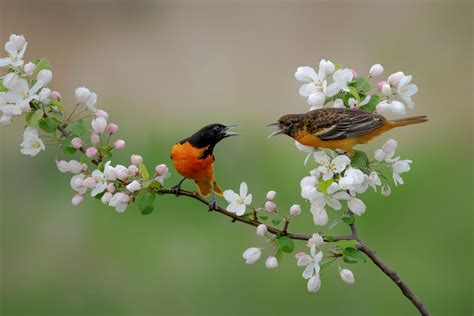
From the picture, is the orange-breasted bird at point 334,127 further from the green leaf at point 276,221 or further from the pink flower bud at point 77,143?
the pink flower bud at point 77,143

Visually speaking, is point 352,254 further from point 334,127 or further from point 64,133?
point 64,133

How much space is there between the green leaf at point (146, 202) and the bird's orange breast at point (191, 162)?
96 centimetres

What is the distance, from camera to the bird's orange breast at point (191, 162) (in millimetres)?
3541

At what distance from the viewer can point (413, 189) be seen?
7012 millimetres

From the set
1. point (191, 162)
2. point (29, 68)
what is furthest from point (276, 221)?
point (191, 162)

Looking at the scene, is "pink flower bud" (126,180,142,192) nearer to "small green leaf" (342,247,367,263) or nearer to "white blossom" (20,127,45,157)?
"white blossom" (20,127,45,157)

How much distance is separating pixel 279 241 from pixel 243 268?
12.4 feet

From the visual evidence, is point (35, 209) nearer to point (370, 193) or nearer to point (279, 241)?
point (370, 193)

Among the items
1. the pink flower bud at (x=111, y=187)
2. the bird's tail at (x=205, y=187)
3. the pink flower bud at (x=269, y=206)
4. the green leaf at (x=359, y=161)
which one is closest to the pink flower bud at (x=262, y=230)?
the pink flower bud at (x=269, y=206)

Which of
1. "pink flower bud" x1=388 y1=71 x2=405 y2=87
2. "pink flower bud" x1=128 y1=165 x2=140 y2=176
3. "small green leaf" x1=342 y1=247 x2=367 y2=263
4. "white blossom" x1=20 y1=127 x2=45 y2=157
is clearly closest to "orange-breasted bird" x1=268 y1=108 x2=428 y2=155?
"pink flower bud" x1=388 y1=71 x2=405 y2=87

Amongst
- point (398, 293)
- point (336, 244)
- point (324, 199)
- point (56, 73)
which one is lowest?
point (398, 293)

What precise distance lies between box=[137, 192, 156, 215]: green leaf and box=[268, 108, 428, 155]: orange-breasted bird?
1.63ft

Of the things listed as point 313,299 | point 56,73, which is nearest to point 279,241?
point 313,299

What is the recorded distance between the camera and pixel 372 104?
2.66 meters
